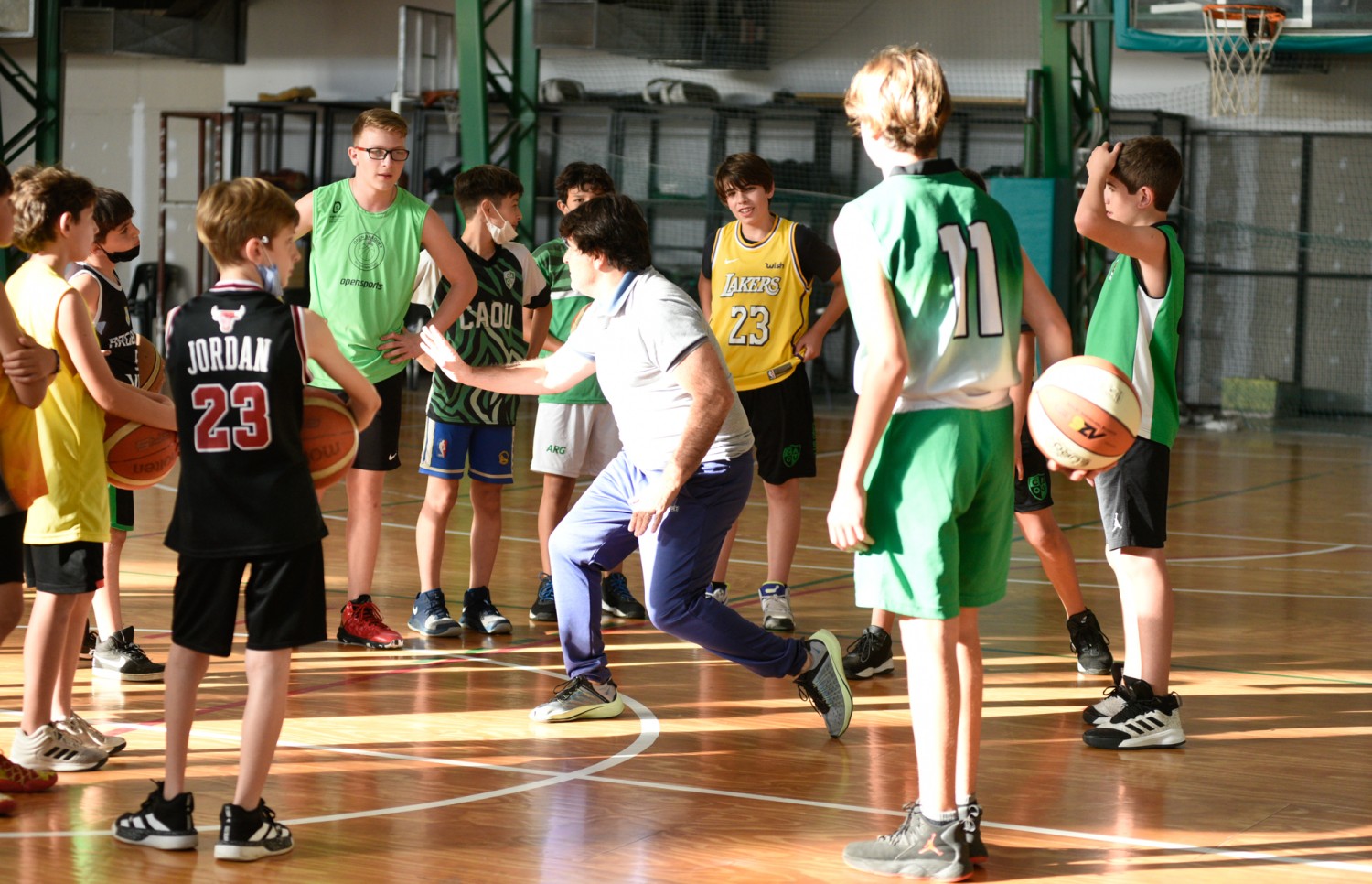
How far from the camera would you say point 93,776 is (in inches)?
151

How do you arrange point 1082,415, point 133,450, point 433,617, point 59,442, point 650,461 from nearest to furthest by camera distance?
point 1082,415 < point 59,442 < point 133,450 < point 650,461 < point 433,617

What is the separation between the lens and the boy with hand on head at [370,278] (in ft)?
17.7

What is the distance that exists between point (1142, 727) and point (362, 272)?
9.42ft

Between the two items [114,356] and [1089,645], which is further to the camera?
[1089,645]

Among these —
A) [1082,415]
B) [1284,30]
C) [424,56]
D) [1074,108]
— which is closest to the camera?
[1082,415]

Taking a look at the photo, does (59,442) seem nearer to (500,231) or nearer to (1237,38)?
(500,231)

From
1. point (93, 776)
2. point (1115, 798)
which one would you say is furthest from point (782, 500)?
point (93, 776)

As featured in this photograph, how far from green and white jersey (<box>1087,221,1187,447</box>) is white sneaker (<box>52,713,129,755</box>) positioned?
2735 millimetres

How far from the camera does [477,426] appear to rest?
5750 millimetres

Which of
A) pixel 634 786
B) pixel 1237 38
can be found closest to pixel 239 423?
pixel 634 786

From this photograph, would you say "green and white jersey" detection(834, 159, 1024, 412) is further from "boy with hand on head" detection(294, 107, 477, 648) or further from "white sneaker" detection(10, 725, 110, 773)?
"boy with hand on head" detection(294, 107, 477, 648)

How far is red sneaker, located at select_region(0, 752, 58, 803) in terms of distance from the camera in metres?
3.63

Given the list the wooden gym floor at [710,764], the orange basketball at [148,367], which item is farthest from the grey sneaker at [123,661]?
the orange basketball at [148,367]

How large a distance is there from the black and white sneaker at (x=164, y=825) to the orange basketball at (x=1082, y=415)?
1.99 metres
